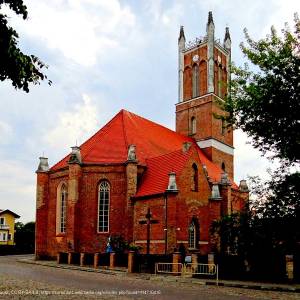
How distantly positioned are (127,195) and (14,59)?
2632 cm

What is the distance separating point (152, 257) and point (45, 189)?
15243 mm

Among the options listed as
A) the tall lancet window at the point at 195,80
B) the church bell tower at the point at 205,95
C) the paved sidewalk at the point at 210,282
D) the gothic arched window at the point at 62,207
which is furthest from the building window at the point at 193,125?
the paved sidewalk at the point at 210,282

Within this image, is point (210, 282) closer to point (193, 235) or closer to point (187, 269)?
point (187, 269)

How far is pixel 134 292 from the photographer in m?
15.0

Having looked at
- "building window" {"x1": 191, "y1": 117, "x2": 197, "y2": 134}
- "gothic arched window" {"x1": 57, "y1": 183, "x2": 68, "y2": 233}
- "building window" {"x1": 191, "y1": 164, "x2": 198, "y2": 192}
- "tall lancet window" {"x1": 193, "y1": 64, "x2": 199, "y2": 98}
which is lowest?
"gothic arched window" {"x1": 57, "y1": 183, "x2": 68, "y2": 233}

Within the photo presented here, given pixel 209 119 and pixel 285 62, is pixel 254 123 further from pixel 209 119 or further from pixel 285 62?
pixel 209 119

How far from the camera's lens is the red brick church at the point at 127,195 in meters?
31.0

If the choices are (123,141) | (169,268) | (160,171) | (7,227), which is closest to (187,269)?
(169,268)

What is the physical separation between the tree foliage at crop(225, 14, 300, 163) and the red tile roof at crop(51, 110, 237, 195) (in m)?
10.6

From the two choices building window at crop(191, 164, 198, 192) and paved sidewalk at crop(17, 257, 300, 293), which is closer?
paved sidewalk at crop(17, 257, 300, 293)

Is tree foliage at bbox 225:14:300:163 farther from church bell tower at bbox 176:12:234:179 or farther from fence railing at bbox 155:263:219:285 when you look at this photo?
church bell tower at bbox 176:12:234:179

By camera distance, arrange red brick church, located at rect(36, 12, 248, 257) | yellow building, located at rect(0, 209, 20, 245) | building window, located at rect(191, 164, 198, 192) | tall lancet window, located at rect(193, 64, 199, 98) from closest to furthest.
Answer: red brick church, located at rect(36, 12, 248, 257)
building window, located at rect(191, 164, 198, 192)
tall lancet window, located at rect(193, 64, 199, 98)
yellow building, located at rect(0, 209, 20, 245)

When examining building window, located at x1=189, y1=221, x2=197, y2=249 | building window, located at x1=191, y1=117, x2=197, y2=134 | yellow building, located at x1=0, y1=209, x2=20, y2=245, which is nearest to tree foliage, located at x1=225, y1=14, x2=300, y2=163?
building window, located at x1=189, y1=221, x2=197, y2=249

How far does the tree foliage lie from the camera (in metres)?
20.1
